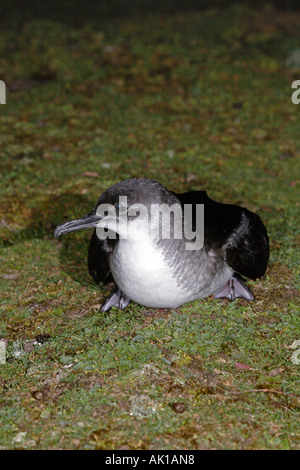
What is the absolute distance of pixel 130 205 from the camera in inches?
163

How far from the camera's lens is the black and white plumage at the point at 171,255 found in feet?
13.6

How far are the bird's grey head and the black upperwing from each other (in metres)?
0.58

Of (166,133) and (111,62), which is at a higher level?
(111,62)

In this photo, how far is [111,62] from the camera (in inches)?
387

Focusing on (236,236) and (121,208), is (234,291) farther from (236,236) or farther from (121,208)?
(121,208)

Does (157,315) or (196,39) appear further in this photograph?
(196,39)

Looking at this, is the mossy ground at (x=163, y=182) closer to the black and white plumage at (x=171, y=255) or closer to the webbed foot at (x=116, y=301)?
the webbed foot at (x=116, y=301)

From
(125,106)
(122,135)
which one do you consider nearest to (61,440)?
(122,135)

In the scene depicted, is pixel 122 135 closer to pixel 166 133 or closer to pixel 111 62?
pixel 166 133

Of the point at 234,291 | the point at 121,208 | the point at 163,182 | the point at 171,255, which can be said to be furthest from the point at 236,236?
the point at 163,182

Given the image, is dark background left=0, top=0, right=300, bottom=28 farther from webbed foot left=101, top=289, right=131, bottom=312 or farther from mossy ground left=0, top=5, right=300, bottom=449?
webbed foot left=101, top=289, right=131, bottom=312

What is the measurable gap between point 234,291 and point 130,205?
1.28 m

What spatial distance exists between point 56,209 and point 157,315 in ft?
7.24

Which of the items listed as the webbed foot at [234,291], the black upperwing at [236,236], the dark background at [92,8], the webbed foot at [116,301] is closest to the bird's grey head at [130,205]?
the black upperwing at [236,236]
